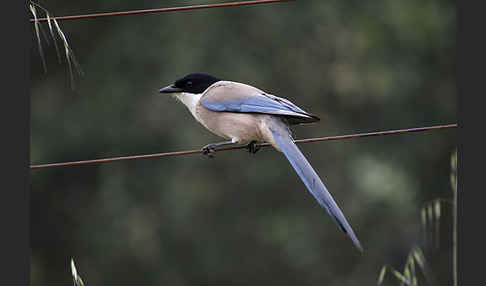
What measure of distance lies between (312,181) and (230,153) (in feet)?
16.6

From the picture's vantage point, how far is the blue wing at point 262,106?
500 centimetres

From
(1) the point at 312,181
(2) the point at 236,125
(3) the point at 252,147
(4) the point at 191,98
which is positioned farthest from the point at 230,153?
(1) the point at 312,181

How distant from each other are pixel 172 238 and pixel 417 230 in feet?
10.1

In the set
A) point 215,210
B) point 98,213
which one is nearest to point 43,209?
point 98,213

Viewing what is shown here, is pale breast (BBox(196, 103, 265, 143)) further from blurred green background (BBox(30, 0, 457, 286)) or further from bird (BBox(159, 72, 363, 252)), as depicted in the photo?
blurred green background (BBox(30, 0, 457, 286))

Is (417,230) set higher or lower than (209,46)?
lower

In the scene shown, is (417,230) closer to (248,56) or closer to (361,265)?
(361,265)

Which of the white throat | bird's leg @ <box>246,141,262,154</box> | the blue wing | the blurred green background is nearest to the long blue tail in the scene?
the blue wing

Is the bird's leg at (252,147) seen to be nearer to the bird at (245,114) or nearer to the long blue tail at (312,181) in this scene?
the bird at (245,114)

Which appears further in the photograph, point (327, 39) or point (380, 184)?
point (327, 39)

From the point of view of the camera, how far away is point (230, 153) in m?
9.57

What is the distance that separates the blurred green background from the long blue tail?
4.38 meters

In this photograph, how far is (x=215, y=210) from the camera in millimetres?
9727

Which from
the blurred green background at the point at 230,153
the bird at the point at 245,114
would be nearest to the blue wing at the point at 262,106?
the bird at the point at 245,114
